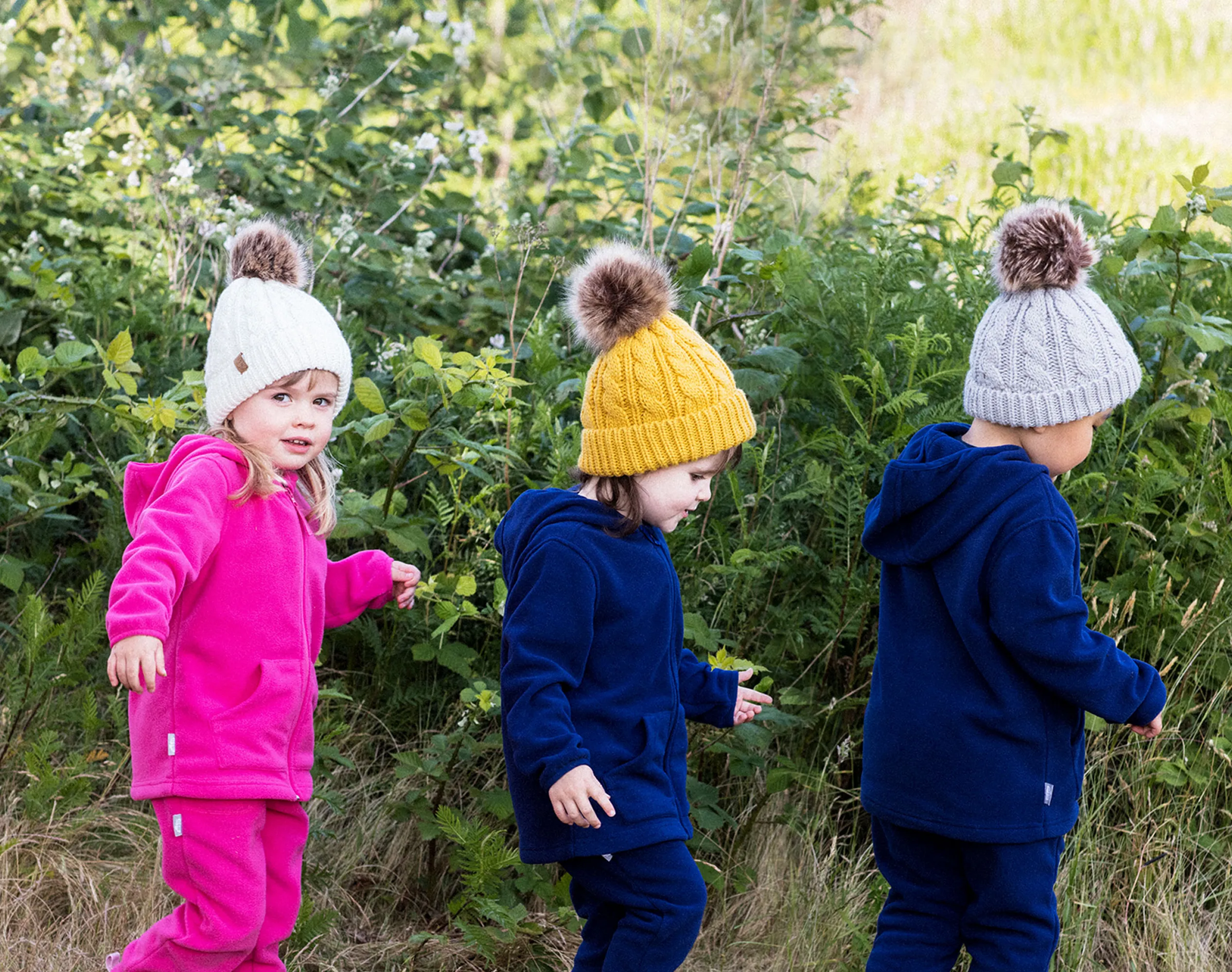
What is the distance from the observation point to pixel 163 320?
3816mm

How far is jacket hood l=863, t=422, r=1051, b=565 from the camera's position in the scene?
6.97ft

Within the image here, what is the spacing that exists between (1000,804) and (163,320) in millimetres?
2853

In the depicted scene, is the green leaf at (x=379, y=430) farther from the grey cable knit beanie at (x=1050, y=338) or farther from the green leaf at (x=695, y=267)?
the grey cable knit beanie at (x=1050, y=338)

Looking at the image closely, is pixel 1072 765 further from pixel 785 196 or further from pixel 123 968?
pixel 785 196

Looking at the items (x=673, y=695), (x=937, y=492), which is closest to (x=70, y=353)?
(x=673, y=695)

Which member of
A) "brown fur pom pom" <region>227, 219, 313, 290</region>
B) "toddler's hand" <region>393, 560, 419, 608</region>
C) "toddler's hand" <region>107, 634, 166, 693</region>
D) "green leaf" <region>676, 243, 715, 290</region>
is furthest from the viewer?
"green leaf" <region>676, 243, 715, 290</region>

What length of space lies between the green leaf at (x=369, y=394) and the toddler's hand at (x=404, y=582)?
0.45 meters

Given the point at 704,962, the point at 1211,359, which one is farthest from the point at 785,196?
the point at 704,962

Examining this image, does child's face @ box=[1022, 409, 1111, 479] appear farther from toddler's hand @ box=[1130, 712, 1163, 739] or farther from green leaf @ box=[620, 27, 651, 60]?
green leaf @ box=[620, 27, 651, 60]

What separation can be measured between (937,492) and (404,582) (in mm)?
1021

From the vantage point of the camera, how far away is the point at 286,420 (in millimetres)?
2223

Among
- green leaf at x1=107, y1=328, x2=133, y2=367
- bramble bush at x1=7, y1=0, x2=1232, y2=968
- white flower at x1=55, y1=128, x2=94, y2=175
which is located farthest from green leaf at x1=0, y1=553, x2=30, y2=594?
white flower at x1=55, y1=128, x2=94, y2=175

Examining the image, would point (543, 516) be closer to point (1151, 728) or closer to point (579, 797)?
point (579, 797)

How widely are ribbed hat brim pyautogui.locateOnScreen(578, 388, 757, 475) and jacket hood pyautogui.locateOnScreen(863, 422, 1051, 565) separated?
31cm
